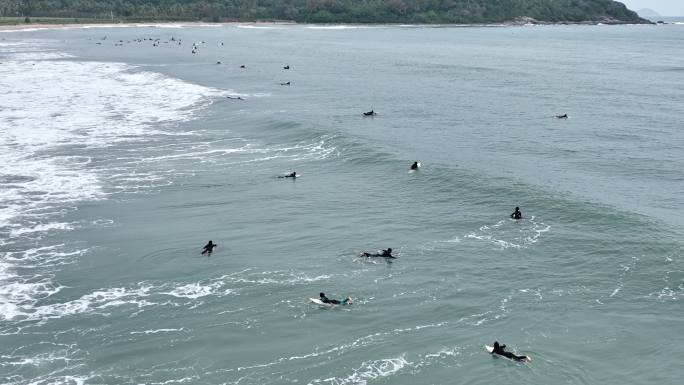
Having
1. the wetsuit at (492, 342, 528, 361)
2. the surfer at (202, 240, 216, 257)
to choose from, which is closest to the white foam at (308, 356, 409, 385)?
the wetsuit at (492, 342, 528, 361)

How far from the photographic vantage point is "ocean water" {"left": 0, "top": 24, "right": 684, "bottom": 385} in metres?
28.2

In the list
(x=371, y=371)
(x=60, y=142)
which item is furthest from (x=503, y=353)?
(x=60, y=142)

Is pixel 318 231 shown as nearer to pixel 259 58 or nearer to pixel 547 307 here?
pixel 547 307

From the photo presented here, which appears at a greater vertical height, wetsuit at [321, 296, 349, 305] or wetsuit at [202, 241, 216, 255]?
wetsuit at [202, 241, 216, 255]

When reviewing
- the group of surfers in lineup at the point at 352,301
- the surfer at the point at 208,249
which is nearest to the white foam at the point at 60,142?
the surfer at the point at 208,249

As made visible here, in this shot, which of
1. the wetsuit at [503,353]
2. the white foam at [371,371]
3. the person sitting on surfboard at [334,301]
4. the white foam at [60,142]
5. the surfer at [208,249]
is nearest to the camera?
the white foam at [371,371]

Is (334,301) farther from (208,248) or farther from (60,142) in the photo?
(60,142)

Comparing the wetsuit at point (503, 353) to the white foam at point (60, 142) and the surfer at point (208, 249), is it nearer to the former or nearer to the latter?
the white foam at point (60, 142)

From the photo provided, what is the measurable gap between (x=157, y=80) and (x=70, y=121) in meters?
37.6

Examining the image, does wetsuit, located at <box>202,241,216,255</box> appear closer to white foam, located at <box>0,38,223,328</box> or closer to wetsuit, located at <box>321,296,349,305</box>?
white foam, located at <box>0,38,223,328</box>

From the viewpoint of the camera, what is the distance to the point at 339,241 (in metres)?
40.3

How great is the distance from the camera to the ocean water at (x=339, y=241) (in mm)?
28172

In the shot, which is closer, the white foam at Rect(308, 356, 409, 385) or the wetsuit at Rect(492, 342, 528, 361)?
the white foam at Rect(308, 356, 409, 385)

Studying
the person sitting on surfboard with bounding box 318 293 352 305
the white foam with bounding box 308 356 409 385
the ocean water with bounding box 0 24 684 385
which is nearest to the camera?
the white foam with bounding box 308 356 409 385
